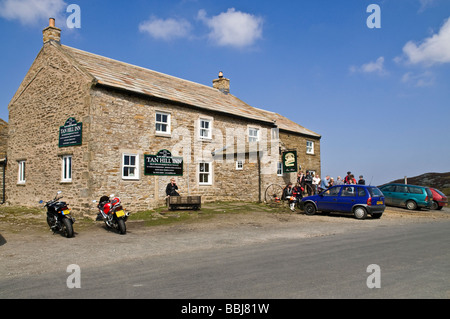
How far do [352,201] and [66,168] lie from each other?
13.8 m

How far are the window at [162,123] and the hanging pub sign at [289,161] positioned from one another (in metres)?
8.93

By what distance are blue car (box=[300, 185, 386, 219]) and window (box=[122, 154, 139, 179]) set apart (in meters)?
8.94

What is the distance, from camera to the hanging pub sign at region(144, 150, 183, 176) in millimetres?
17716

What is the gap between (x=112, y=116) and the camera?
16469mm

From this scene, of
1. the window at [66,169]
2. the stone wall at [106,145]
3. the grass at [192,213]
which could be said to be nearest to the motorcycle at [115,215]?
the grass at [192,213]

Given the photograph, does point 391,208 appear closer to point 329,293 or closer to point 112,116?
point 112,116

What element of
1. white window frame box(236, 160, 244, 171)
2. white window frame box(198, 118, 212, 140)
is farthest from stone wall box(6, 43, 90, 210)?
white window frame box(236, 160, 244, 171)

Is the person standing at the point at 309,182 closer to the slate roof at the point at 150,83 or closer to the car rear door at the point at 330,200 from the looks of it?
the car rear door at the point at 330,200

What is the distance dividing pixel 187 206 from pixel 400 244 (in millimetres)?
10406

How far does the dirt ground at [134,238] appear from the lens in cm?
809

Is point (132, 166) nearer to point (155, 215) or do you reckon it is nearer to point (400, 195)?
point (155, 215)

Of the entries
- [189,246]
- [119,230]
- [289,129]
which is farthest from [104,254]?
[289,129]

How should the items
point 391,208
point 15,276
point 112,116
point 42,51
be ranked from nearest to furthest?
point 15,276 < point 112,116 < point 42,51 < point 391,208

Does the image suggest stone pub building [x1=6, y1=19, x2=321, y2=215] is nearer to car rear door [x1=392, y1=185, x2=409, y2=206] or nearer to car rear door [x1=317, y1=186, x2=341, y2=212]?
car rear door [x1=317, y1=186, x2=341, y2=212]
